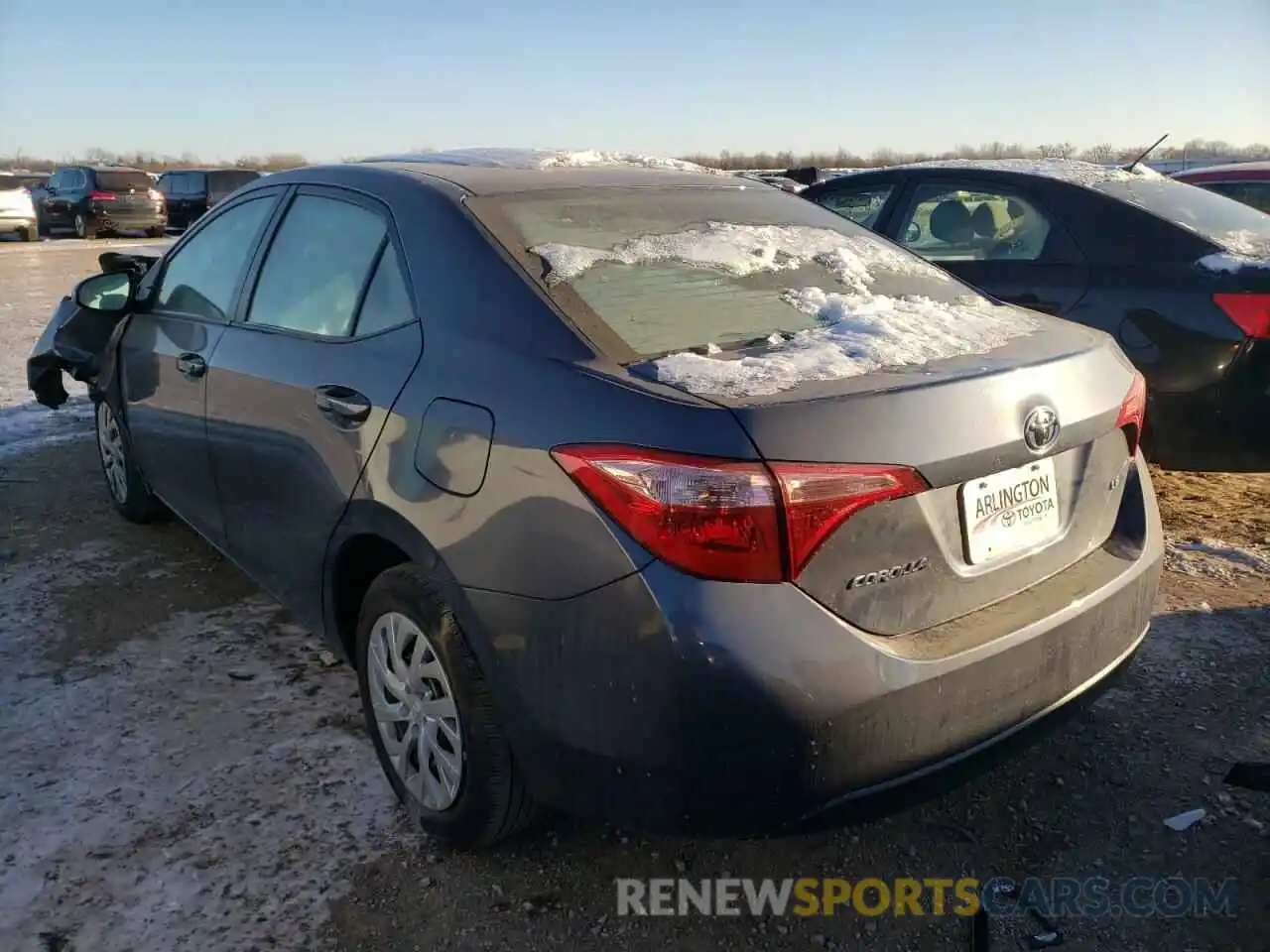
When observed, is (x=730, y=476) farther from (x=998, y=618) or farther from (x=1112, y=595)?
(x=1112, y=595)

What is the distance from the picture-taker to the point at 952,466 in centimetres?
196

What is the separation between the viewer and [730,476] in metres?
1.81

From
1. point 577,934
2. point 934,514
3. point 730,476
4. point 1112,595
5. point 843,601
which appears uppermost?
point 730,476

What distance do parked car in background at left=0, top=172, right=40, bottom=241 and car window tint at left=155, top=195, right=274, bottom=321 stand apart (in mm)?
22453

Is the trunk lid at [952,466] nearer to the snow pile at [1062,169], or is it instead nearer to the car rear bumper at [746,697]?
the car rear bumper at [746,697]

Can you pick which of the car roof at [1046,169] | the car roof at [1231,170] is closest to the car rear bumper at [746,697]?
the car roof at [1046,169]

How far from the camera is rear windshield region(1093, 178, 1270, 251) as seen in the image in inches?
175

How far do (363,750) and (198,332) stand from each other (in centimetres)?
158

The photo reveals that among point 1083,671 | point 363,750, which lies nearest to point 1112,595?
point 1083,671

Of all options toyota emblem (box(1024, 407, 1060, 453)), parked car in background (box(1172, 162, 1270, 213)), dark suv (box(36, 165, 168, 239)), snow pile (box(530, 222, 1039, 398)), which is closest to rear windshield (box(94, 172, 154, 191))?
dark suv (box(36, 165, 168, 239))

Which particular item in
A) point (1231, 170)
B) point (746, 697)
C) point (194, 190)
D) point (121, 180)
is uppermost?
point (121, 180)

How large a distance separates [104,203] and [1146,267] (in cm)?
2505

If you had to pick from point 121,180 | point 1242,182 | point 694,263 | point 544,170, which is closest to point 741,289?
point 694,263
